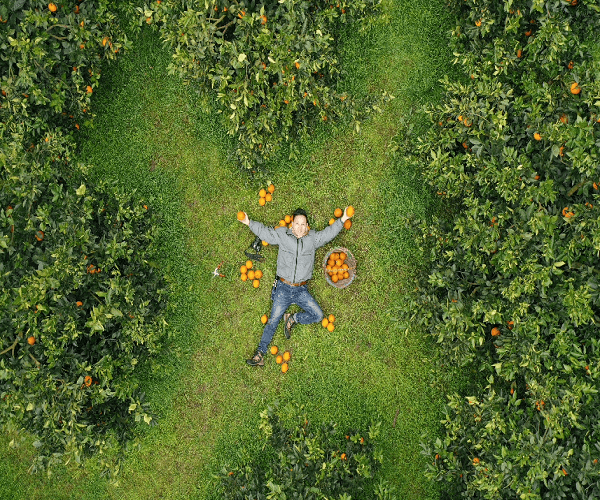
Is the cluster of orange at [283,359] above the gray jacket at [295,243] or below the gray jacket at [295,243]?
below

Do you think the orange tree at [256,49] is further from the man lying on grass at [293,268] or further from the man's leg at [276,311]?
the man's leg at [276,311]

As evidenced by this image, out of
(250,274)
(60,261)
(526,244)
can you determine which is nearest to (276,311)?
(250,274)

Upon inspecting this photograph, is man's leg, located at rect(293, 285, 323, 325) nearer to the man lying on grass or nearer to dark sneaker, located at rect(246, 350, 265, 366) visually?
the man lying on grass

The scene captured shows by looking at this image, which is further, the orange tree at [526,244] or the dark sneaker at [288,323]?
the dark sneaker at [288,323]

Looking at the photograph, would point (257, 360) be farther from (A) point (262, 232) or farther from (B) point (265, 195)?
(B) point (265, 195)

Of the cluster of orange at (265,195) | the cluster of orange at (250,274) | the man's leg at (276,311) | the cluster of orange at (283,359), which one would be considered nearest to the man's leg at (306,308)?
the man's leg at (276,311)
